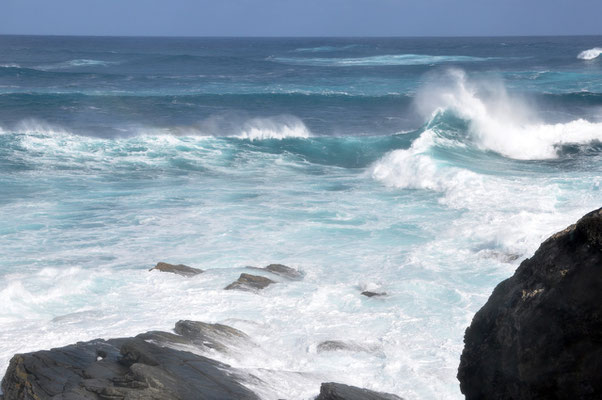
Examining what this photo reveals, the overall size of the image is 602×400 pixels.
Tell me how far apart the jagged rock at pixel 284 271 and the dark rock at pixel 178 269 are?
0.98 m

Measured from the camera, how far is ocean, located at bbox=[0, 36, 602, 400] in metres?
7.68

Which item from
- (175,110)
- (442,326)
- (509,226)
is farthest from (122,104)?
(442,326)

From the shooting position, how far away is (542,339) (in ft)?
9.55

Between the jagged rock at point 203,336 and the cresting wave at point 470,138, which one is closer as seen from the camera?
the jagged rock at point 203,336

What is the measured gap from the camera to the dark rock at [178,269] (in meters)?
9.87

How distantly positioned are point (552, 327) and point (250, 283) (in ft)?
21.8

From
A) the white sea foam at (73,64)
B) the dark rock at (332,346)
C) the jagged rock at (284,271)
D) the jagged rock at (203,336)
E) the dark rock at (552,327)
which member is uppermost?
the white sea foam at (73,64)

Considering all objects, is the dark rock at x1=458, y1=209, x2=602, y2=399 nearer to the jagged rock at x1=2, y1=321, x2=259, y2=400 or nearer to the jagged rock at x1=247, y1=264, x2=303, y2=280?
the jagged rock at x1=2, y1=321, x2=259, y2=400

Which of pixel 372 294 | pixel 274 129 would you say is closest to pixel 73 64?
pixel 274 129

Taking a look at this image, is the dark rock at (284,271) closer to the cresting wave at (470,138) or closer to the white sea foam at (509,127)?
the cresting wave at (470,138)

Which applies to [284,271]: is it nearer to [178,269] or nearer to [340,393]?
[178,269]

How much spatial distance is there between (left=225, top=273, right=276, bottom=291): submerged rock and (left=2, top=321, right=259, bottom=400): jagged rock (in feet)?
10.1

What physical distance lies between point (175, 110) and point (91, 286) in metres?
22.7

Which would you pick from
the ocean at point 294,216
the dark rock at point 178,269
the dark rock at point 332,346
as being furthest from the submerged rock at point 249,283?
the dark rock at point 332,346
